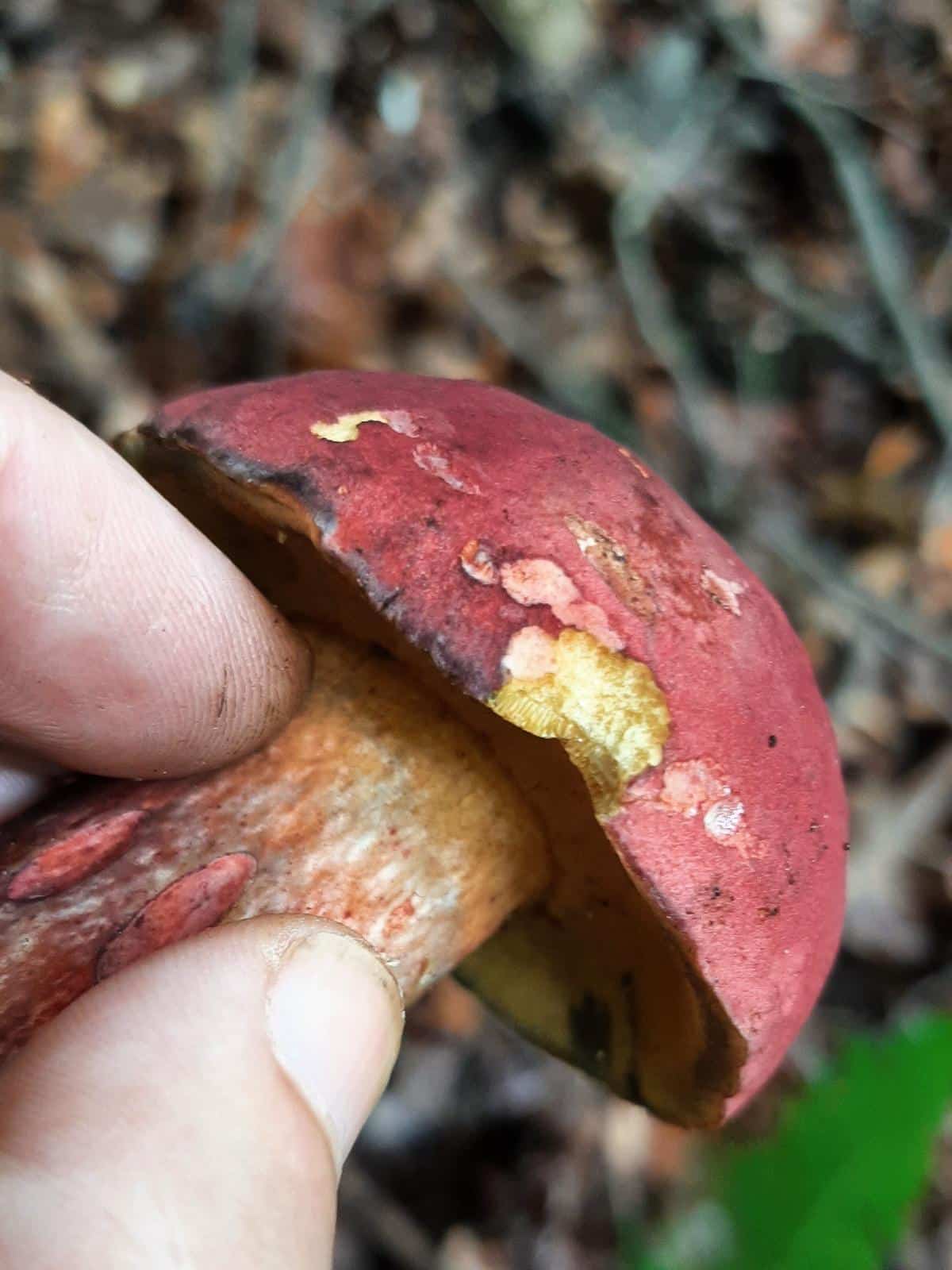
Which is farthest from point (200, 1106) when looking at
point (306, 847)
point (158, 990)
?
point (306, 847)

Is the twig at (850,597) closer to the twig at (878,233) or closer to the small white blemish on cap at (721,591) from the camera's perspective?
the twig at (878,233)

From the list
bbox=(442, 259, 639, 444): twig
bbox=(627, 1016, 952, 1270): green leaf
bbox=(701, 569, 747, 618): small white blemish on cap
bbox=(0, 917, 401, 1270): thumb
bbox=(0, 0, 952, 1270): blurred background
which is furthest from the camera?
bbox=(442, 259, 639, 444): twig

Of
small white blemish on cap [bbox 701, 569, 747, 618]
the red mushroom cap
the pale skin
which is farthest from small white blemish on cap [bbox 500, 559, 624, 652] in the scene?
the pale skin

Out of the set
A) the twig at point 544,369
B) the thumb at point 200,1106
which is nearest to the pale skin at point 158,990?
the thumb at point 200,1106

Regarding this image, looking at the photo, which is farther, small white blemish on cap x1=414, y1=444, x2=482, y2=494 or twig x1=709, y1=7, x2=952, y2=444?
twig x1=709, y1=7, x2=952, y2=444

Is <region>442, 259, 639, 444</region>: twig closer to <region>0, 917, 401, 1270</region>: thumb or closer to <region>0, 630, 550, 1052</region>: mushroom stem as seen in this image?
<region>0, 630, 550, 1052</region>: mushroom stem

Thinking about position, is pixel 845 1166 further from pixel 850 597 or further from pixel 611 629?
pixel 850 597
